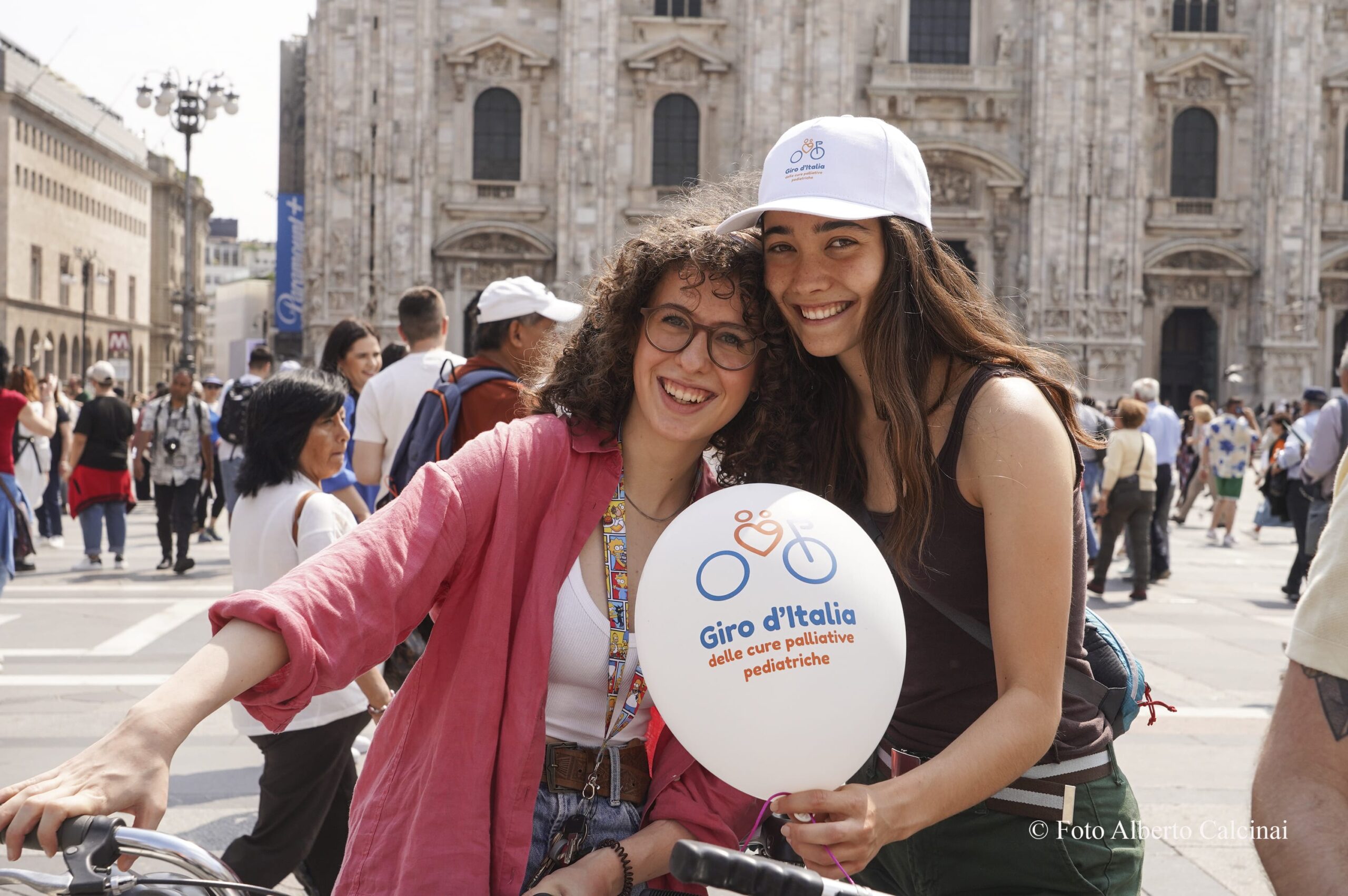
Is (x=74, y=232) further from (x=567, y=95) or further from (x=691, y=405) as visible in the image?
(x=691, y=405)

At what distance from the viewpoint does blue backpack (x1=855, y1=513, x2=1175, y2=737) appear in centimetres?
228

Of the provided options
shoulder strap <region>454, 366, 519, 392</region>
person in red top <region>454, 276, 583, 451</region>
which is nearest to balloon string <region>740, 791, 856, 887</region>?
shoulder strap <region>454, 366, 519, 392</region>

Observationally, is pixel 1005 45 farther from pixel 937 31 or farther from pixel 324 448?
pixel 324 448

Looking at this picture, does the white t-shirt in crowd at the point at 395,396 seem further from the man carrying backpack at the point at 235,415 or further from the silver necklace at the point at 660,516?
the silver necklace at the point at 660,516

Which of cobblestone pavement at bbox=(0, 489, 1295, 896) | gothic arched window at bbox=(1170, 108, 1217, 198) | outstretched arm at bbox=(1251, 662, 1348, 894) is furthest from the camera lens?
gothic arched window at bbox=(1170, 108, 1217, 198)

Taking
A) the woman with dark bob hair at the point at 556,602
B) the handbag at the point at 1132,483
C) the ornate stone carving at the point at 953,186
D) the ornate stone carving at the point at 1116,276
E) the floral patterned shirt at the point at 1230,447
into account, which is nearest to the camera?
the woman with dark bob hair at the point at 556,602

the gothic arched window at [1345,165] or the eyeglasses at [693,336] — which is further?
the gothic arched window at [1345,165]

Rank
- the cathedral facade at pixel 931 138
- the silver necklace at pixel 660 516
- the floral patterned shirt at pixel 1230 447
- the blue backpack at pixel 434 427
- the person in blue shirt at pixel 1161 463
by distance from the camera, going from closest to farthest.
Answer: the silver necklace at pixel 660 516 < the blue backpack at pixel 434 427 < the person in blue shirt at pixel 1161 463 < the floral patterned shirt at pixel 1230 447 < the cathedral facade at pixel 931 138

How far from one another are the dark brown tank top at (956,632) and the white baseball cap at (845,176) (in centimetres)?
33

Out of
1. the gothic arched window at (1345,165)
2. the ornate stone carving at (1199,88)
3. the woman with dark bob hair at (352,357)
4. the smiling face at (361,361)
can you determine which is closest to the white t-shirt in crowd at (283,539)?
the woman with dark bob hair at (352,357)

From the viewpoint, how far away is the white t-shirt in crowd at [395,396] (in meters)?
6.21

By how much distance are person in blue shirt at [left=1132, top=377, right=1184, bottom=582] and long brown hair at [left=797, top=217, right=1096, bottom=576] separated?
10.4 m

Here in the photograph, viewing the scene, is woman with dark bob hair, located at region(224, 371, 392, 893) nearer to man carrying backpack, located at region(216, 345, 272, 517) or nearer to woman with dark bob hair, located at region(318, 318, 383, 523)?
woman with dark bob hair, located at region(318, 318, 383, 523)

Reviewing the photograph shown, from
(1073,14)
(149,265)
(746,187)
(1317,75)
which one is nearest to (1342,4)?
(1317,75)
